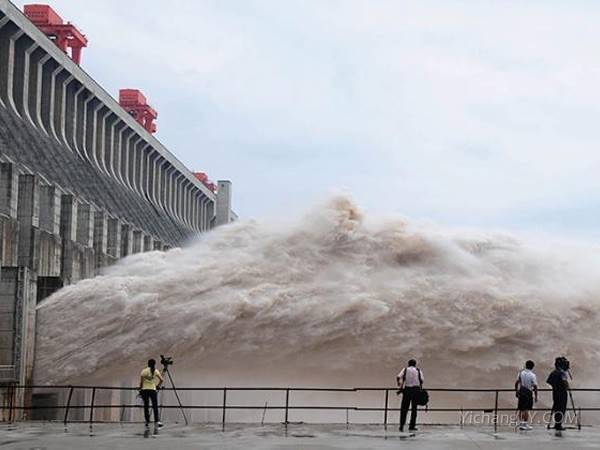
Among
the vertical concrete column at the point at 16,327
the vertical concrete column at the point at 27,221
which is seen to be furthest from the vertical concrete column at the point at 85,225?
the vertical concrete column at the point at 16,327

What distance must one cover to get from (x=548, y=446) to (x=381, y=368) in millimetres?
14149

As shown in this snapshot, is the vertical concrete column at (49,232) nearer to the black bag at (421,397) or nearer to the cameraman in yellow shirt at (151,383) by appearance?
the cameraman in yellow shirt at (151,383)

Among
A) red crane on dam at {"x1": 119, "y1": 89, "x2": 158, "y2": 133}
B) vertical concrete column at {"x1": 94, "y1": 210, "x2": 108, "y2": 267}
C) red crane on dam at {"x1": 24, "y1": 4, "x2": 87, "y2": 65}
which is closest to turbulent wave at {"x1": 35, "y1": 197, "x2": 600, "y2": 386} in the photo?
vertical concrete column at {"x1": 94, "y1": 210, "x2": 108, "y2": 267}

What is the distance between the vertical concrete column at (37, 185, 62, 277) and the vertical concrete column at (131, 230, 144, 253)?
14811 millimetres

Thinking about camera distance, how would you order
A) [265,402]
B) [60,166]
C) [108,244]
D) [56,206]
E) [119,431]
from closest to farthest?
[119,431] < [265,402] < [56,206] < [108,244] < [60,166]

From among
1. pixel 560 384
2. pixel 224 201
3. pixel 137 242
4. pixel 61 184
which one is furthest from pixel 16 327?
pixel 224 201

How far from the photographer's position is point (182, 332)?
38656mm

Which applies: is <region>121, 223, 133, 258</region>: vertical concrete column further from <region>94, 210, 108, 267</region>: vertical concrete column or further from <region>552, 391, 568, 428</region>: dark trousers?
<region>552, 391, 568, 428</region>: dark trousers

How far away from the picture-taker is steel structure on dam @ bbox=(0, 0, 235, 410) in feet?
138

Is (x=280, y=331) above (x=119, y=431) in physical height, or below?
above

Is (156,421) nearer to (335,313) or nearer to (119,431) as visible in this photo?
(119,431)

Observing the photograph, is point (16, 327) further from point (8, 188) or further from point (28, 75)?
point (28, 75)

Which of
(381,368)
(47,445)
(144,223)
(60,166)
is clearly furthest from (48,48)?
(47,445)

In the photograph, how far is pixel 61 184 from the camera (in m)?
72.6
